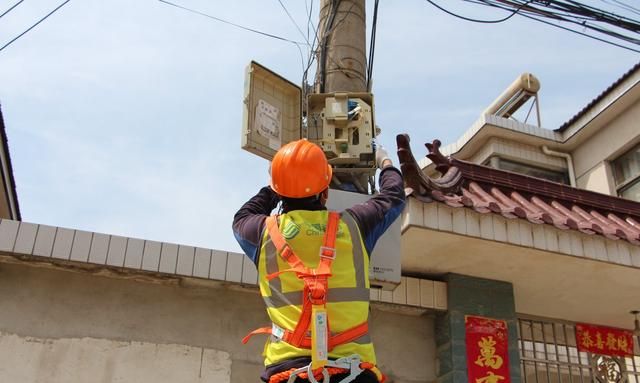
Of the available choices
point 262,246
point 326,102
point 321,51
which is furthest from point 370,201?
point 321,51


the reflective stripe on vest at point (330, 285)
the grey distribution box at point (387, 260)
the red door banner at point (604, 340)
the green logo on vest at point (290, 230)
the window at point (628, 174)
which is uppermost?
the window at point (628, 174)

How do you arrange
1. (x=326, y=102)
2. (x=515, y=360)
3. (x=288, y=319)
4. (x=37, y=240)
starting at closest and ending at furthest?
1. (x=288, y=319)
2. (x=326, y=102)
3. (x=37, y=240)
4. (x=515, y=360)

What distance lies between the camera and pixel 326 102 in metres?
3.90

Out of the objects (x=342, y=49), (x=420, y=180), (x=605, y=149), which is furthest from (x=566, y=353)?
(x=605, y=149)

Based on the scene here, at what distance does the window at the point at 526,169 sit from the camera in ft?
38.9

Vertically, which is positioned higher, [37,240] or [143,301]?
[37,240]

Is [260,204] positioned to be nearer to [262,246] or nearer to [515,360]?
[262,246]

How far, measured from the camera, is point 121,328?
546 cm

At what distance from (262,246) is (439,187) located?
2.93m

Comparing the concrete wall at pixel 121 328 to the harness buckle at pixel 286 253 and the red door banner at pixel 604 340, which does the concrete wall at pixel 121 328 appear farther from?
the harness buckle at pixel 286 253

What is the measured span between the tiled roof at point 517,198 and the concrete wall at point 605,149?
14.7 ft

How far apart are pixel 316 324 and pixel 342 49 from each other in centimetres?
220

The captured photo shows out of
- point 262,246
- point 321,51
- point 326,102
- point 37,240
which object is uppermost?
point 321,51

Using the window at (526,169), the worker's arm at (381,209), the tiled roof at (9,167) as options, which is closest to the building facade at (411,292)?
the worker's arm at (381,209)
